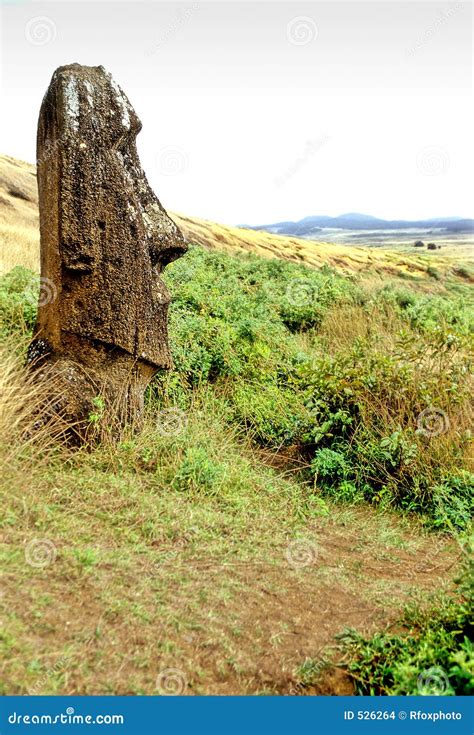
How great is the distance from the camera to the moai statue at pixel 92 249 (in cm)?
602

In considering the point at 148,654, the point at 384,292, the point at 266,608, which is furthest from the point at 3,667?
the point at 384,292

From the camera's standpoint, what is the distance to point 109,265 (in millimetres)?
6191

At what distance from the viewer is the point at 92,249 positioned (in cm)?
607

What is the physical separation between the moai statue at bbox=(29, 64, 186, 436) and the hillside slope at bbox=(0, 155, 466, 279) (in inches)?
143

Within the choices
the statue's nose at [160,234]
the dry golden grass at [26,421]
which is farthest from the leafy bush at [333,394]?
the statue's nose at [160,234]

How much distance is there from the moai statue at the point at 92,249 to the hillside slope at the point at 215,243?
11.9 feet

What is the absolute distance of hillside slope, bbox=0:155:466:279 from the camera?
12.3 metres

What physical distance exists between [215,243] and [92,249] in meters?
14.2

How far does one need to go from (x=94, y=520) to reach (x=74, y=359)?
1.61m

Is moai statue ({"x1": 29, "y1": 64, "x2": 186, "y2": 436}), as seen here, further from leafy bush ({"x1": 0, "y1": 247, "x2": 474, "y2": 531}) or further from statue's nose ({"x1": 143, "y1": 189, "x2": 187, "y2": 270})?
leafy bush ({"x1": 0, "y1": 247, "x2": 474, "y2": 531})

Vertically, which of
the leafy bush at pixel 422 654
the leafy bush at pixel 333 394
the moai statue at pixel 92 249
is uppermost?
the moai statue at pixel 92 249

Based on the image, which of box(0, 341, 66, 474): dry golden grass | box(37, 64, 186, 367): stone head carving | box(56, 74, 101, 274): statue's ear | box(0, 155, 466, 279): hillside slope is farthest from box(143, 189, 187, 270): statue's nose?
box(0, 155, 466, 279): hillside slope

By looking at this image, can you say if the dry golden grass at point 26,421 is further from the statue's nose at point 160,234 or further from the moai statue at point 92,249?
the statue's nose at point 160,234

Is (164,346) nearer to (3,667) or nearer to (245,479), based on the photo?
(245,479)
